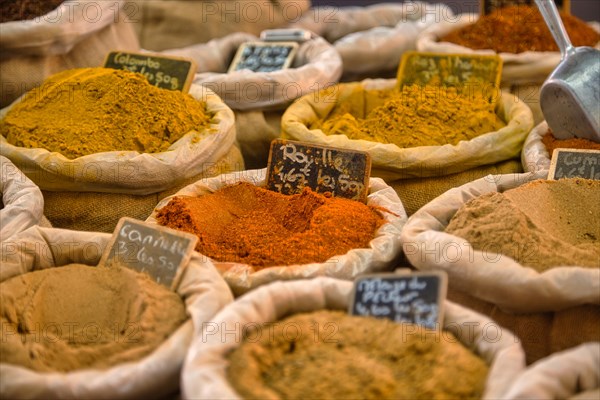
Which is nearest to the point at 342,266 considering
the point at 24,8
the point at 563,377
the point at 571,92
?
the point at 563,377

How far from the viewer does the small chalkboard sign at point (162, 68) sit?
2004mm

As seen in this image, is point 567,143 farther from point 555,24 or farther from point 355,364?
point 355,364

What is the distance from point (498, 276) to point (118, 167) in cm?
87

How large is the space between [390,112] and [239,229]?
61cm

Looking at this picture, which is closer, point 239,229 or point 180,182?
point 239,229

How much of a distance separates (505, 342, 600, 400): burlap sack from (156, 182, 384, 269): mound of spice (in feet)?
1.57

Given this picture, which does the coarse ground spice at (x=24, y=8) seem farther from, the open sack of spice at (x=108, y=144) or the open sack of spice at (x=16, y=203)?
the open sack of spice at (x=16, y=203)

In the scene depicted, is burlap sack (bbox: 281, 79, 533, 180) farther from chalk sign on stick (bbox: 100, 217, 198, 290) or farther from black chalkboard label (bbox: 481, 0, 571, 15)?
black chalkboard label (bbox: 481, 0, 571, 15)

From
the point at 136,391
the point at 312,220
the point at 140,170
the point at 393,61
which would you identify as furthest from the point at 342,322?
the point at 393,61

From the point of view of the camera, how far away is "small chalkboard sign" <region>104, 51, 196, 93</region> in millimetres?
2004

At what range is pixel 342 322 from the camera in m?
1.08

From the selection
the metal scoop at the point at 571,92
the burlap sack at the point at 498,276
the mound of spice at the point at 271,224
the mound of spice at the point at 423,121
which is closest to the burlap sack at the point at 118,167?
the mound of spice at the point at 271,224

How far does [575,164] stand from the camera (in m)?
1.56

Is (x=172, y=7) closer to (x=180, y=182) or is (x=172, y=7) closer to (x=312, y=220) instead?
(x=180, y=182)
